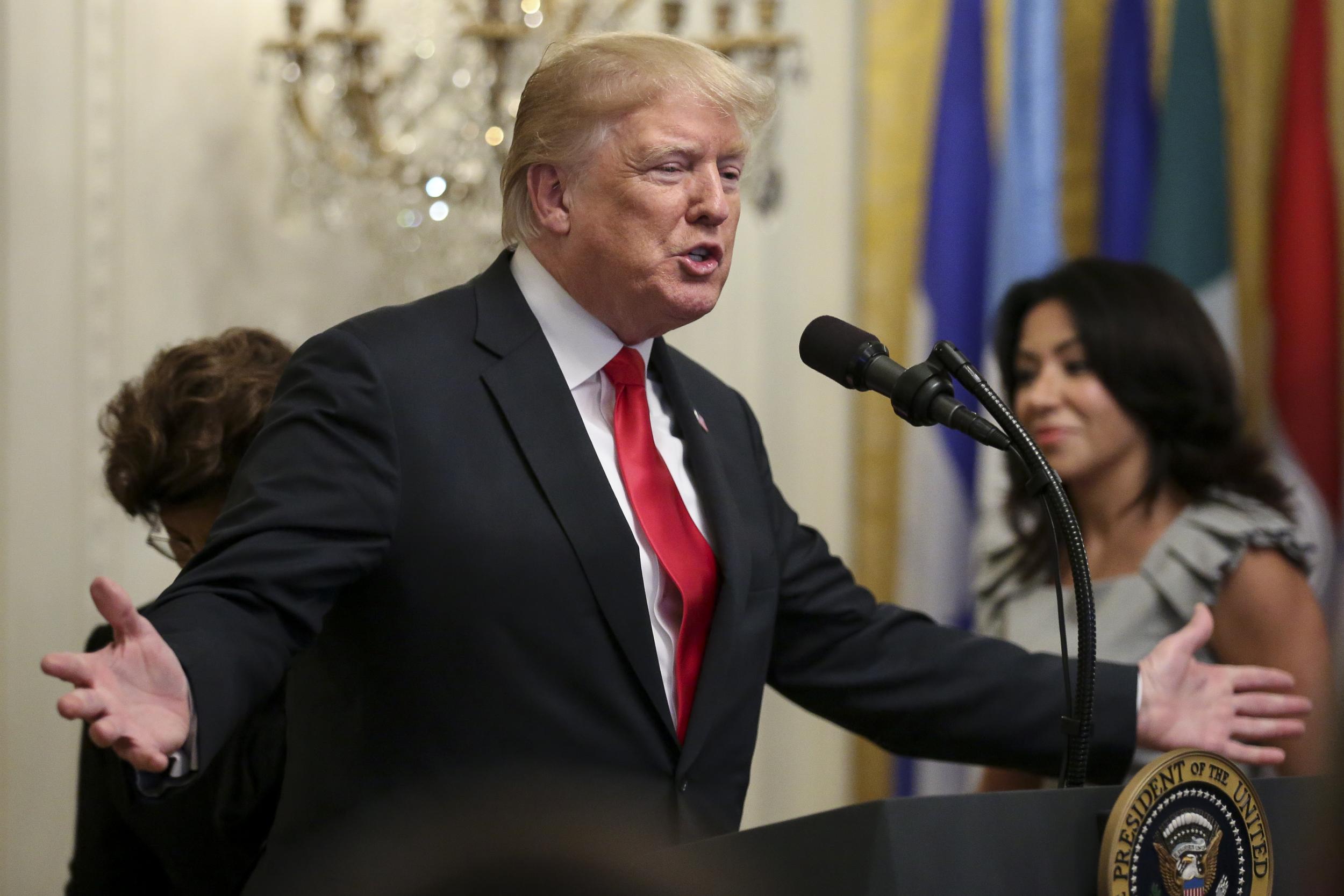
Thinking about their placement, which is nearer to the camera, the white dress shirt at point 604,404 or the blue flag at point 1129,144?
the white dress shirt at point 604,404

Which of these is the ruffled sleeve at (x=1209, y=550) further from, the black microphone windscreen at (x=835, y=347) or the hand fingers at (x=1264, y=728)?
the black microphone windscreen at (x=835, y=347)

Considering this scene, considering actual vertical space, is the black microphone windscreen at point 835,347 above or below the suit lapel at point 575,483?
above

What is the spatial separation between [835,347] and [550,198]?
1.42 feet

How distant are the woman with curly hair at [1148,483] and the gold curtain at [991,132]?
294 mm

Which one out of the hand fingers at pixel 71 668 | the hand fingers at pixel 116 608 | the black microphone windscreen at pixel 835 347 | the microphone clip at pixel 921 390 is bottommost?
the hand fingers at pixel 71 668

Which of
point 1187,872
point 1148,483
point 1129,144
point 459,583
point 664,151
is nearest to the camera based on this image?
point 1187,872

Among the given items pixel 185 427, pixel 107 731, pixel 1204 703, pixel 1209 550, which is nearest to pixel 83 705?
pixel 107 731

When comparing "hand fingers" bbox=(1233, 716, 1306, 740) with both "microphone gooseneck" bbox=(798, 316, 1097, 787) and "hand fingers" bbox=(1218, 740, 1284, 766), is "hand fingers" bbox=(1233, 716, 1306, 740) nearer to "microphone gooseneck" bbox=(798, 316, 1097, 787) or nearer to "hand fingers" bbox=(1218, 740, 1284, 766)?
"hand fingers" bbox=(1218, 740, 1284, 766)

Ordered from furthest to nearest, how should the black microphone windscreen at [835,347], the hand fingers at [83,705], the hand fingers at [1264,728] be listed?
the hand fingers at [1264,728], the black microphone windscreen at [835,347], the hand fingers at [83,705]

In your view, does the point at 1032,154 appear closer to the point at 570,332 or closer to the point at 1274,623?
the point at 1274,623

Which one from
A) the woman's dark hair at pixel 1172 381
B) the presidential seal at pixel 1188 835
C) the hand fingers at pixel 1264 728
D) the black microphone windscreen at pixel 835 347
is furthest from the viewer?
the woman's dark hair at pixel 1172 381

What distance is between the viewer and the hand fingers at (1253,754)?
5.54ft

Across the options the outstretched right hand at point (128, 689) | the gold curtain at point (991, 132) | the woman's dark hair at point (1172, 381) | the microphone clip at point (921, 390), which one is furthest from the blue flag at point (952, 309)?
the outstretched right hand at point (128, 689)

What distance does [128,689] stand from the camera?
3.85ft
